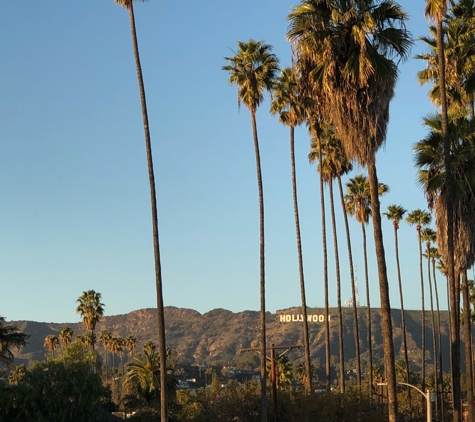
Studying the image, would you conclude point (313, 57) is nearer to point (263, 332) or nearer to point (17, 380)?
point (263, 332)

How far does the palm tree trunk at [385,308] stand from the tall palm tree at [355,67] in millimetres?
34

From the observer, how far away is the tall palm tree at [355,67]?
83.1 feet

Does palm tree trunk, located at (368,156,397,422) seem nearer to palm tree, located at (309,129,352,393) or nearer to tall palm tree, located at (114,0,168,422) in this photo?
tall palm tree, located at (114,0,168,422)

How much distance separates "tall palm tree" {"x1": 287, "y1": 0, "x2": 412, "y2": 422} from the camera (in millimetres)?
25328

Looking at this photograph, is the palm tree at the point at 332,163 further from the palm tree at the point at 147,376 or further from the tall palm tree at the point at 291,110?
the palm tree at the point at 147,376

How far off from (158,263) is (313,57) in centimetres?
1017

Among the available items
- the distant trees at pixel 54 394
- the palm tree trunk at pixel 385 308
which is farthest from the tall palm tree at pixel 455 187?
the distant trees at pixel 54 394

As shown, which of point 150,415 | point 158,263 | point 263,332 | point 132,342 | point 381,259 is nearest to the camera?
point 381,259

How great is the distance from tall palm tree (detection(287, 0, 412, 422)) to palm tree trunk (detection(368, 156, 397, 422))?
0.03m

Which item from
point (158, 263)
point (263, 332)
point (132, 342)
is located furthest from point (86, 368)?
point (132, 342)

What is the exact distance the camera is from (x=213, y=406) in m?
44.5

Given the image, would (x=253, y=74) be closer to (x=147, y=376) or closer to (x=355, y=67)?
(x=355, y=67)

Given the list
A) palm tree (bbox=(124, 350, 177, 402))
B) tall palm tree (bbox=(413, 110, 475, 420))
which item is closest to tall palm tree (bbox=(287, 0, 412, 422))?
tall palm tree (bbox=(413, 110, 475, 420))

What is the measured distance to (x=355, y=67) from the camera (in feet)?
83.8
